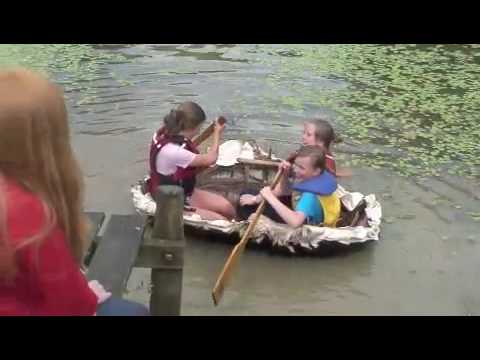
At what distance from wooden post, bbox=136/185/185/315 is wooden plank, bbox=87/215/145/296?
7cm

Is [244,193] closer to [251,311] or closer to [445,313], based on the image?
[251,311]

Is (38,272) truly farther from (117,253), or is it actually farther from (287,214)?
(287,214)

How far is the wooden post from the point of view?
2.91 m

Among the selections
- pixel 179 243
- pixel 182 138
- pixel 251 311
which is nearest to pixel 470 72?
pixel 182 138

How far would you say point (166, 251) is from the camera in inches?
117

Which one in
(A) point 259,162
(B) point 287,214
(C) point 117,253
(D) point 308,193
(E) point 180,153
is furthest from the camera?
(A) point 259,162

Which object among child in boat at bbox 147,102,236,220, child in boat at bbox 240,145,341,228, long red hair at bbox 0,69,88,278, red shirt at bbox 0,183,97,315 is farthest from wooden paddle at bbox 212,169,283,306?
long red hair at bbox 0,69,88,278

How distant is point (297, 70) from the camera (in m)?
9.78

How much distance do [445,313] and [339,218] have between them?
1.13m

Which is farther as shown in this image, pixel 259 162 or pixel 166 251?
pixel 259 162

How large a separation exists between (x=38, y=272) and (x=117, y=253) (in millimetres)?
835

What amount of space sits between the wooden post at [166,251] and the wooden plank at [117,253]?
66mm

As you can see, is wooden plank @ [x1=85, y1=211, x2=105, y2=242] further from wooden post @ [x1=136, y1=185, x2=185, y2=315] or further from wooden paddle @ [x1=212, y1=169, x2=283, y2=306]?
wooden paddle @ [x1=212, y1=169, x2=283, y2=306]

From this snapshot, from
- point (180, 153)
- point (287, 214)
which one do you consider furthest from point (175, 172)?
point (287, 214)
